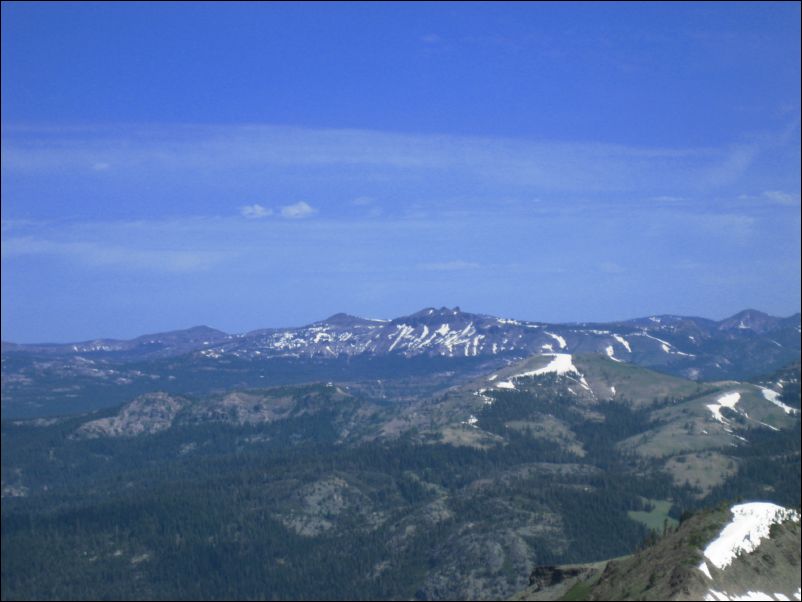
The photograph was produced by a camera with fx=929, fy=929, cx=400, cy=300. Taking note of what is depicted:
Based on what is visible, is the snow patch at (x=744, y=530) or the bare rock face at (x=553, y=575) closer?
the snow patch at (x=744, y=530)

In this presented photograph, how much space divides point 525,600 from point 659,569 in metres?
33.3

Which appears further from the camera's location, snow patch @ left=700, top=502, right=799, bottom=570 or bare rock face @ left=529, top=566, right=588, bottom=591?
bare rock face @ left=529, top=566, right=588, bottom=591

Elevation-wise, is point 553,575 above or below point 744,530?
below

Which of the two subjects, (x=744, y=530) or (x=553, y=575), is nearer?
(x=744, y=530)

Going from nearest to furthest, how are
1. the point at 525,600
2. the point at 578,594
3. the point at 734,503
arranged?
the point at 578,594
the point at 734,503
the point at 525,600

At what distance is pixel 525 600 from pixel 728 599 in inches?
1539

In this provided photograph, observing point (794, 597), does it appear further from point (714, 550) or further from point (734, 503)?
point (734, 503)

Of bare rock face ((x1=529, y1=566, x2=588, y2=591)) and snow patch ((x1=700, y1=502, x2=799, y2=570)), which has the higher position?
snow patch ((x1=700, y1=502, x2=799, y2=570))

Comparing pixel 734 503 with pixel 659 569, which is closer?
pixel 659 569

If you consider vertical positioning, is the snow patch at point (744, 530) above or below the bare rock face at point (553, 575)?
above

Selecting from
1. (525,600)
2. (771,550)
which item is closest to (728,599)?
(771,550)

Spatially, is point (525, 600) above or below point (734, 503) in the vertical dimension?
below

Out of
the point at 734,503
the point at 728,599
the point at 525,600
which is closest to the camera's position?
the point at 728,599

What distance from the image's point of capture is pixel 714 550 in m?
77.1
